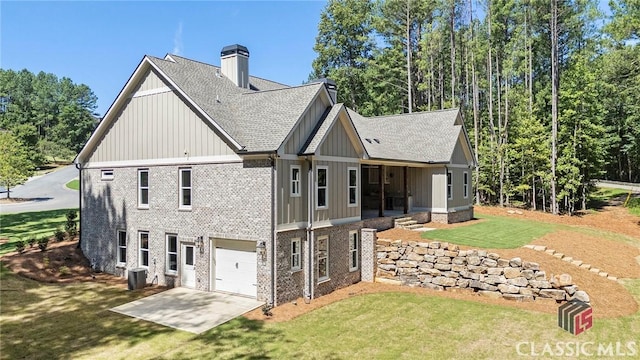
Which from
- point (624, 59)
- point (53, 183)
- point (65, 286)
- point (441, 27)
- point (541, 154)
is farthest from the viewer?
point (53, 183)

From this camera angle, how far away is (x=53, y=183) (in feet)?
171

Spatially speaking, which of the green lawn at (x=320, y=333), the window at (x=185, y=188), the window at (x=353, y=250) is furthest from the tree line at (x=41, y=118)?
the window at (x=353, y=250)

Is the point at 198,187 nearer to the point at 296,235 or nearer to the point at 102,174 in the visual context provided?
the point at 296,235

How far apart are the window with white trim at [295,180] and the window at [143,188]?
23.0 feet

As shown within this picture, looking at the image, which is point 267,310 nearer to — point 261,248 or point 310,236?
point 261,248

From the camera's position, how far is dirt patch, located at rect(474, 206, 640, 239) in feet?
90.7

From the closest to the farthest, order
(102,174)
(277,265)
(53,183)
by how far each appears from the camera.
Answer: (277,265) < (102,174) < (53,183)

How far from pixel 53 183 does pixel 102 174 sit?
137 feet

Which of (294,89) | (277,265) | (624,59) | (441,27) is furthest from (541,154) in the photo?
(277,265)

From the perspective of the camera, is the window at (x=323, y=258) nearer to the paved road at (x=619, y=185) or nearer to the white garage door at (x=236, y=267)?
the white garage door at (x=236, y=267)

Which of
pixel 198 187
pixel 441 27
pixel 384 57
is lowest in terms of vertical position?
pixel 198 187

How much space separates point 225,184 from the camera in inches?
562

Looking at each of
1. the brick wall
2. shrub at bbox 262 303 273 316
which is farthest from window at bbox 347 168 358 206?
shrub at bbox 262 303 273 316

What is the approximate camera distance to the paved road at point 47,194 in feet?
116
